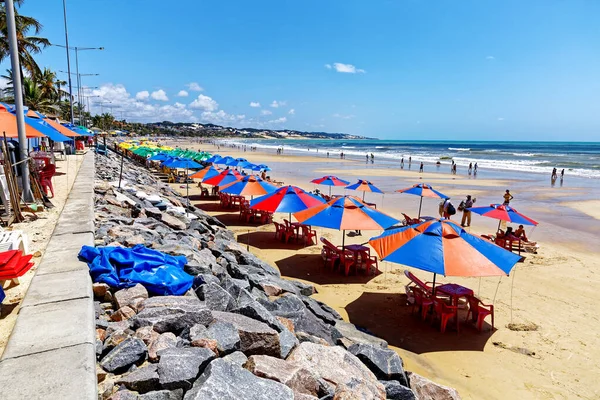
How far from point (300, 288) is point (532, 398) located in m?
4.30

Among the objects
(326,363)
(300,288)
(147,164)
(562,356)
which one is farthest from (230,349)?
(147,164)

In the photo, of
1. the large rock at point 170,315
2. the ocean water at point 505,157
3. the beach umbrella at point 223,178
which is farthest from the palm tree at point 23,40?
the ocean water at point 505,157

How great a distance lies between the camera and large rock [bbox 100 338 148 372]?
3.37 meters

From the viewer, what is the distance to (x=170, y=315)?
4230 millimetres

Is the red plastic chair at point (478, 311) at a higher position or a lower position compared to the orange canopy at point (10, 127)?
lower

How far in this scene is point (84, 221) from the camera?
743 cm

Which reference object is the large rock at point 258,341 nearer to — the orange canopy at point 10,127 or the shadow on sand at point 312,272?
the shadow on sand at point 312,272

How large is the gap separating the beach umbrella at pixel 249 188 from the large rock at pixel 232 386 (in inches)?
416

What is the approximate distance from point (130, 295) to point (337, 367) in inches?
103

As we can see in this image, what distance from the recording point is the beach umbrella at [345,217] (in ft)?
30.5

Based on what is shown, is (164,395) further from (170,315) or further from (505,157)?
(505,157)

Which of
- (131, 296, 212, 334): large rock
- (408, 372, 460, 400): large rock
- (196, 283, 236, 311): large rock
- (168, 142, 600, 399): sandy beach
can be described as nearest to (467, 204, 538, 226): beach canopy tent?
(168, 142, 600, 399): sandy beach

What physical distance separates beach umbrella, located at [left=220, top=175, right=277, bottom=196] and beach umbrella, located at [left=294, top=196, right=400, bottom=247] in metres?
4.13

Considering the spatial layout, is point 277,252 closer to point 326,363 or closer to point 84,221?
point 84,221
